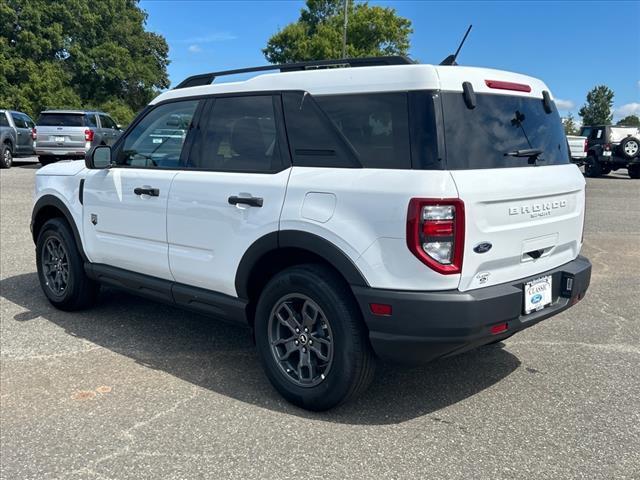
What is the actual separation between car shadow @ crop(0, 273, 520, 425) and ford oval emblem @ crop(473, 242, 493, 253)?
1.02m

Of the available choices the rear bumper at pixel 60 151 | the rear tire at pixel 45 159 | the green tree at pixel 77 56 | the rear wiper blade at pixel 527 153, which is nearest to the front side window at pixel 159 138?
the rear wiper blade at pixel 527 153

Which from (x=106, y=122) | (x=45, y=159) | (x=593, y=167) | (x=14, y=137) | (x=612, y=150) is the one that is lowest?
(x=593, y=167)

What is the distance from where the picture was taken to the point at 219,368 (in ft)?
13.3

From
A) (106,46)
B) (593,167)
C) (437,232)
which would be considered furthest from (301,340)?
(106,46)

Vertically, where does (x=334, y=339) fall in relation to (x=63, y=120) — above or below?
below

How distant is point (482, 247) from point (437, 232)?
28 centimetres

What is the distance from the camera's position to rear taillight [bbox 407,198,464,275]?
2.87 meters

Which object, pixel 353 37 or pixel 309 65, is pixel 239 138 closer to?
pixel 309 65

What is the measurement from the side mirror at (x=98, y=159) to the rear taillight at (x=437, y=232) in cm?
275

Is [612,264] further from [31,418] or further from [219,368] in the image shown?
[31,418]

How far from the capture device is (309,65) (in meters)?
3.70

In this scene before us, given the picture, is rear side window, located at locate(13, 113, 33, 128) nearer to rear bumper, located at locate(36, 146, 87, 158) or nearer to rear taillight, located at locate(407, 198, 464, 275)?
rear bumper, located at locate(36, 146, 87, 158)

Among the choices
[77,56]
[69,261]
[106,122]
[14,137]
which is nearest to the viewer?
[69,261]

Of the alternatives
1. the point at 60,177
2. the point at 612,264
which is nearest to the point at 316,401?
the point at 60,177
